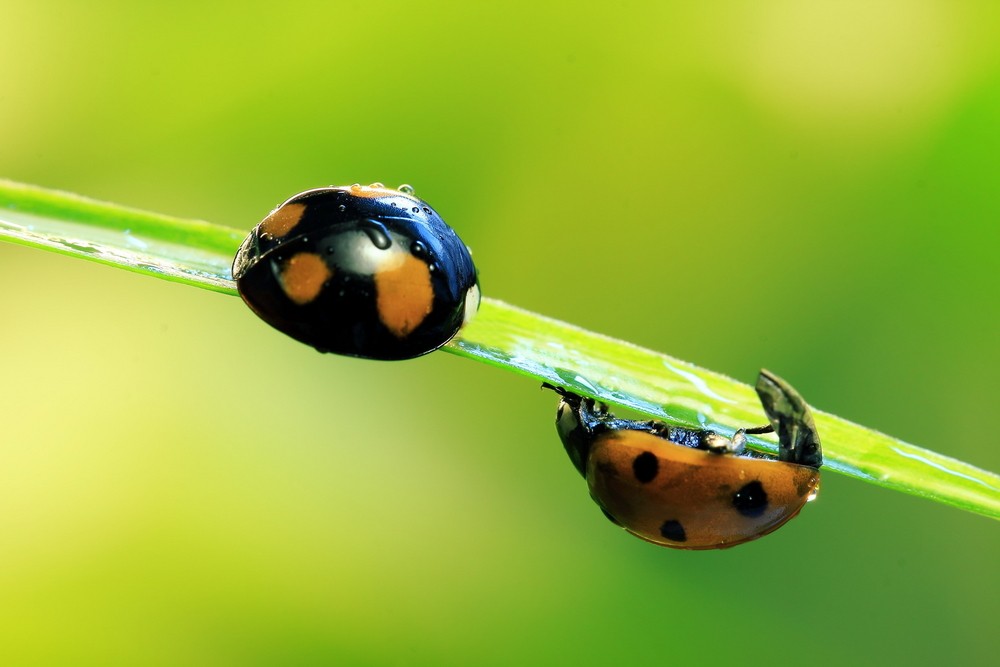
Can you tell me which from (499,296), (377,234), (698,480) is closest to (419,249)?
(377,234)

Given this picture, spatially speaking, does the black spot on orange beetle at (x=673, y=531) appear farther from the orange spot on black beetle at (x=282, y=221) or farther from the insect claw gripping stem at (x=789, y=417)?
the orange spot on black beetle at (x=282, y=221)

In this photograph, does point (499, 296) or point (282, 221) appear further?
point (499, 296)

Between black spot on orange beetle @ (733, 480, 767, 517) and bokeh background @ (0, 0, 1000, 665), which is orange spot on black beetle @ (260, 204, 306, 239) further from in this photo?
bokeh background @ (0, 0, 1000, 665)

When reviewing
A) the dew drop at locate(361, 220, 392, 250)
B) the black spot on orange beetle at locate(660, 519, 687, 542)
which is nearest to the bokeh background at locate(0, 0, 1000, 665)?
the black spot on orange beetle at locate(660, 519, 687, 542)

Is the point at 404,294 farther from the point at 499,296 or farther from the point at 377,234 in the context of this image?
the point at 499,296

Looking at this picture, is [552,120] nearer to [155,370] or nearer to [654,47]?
[654,47]

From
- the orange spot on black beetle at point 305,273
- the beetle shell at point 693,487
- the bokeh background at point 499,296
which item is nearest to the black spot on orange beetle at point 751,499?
the beetle shell at point 693,487
